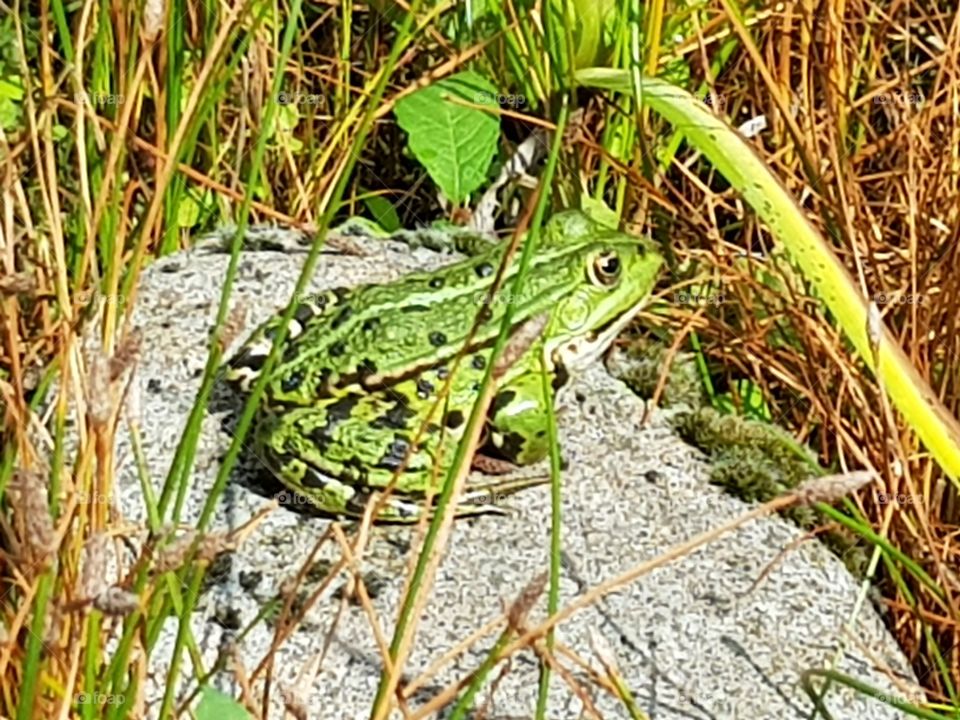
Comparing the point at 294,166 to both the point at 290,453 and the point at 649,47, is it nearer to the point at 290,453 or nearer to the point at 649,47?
the point at 649,47

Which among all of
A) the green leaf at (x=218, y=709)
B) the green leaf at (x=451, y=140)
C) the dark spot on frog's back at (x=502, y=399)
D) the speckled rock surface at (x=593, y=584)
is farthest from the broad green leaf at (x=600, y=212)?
the green leaf at (x=218, y=709)

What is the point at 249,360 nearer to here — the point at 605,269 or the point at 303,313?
the point at 303,313

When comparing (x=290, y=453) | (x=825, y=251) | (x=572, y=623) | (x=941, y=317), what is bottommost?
(x=572, y=623)

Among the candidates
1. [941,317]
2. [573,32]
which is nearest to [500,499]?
[941,317]

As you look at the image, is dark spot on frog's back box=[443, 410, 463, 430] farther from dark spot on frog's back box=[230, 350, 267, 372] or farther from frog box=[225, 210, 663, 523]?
dark spot on frog's back box=[230, 350, 267, 372]

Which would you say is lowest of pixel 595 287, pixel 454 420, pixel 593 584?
pixel 593 584

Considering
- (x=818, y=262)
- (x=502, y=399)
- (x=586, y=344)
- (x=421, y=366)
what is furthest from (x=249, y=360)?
(x=818, y=262)
